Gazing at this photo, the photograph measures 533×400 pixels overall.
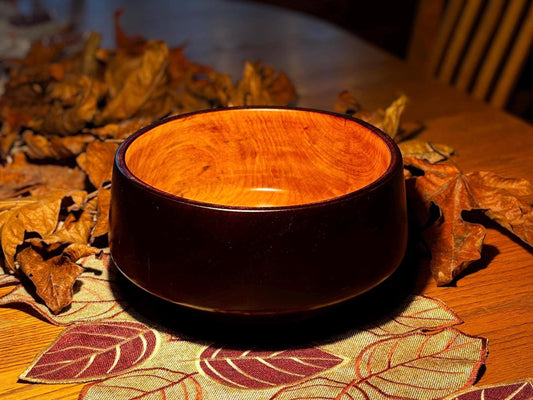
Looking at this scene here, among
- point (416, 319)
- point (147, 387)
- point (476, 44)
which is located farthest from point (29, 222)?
point (476, 44)

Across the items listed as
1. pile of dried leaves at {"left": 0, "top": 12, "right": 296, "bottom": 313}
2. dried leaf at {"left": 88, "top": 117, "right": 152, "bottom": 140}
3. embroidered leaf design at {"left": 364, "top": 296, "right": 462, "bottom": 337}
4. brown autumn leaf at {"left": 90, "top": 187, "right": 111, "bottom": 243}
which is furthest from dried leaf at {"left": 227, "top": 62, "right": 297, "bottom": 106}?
embroidered leaf design at {"left": 364, "top": 296, "right": 462, "bottom": 337}

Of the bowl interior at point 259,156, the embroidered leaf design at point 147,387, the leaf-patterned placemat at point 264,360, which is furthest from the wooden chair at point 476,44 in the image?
the embroidered leaf design at point 147,387

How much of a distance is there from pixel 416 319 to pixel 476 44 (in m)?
0.89

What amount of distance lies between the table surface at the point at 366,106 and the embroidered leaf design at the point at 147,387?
0.02 meters

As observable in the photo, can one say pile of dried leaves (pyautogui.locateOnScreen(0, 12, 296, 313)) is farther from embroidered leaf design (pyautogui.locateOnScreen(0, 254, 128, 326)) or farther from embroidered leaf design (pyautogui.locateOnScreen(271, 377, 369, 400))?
embroidered leaf design (pyautogui.locateOnScreen(271, 377, 369, 400))

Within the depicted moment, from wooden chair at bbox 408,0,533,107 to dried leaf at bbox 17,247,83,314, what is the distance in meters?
0.88

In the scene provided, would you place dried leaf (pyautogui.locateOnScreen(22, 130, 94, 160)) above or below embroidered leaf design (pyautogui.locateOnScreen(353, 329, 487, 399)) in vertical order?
below

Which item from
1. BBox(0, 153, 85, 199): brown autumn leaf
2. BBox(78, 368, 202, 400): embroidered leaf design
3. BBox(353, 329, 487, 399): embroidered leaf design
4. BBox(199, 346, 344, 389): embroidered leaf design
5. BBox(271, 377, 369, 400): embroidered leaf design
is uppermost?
BBox(353, 329, 487, 399): embroidered leaf design

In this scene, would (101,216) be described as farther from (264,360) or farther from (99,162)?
(264,360)

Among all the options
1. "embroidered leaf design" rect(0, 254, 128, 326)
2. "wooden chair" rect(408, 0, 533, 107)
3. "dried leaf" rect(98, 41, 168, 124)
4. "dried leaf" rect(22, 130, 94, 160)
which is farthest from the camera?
"wooden chair" rect(408, 0, 533, 107)

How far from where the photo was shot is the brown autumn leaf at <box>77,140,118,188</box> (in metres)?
0.63

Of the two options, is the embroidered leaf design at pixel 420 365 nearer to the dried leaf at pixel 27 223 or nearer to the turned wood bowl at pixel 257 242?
the turned wood bowl at pixel 257 242

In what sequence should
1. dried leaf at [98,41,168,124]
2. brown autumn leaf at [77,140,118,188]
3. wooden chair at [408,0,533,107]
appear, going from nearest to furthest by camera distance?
brown autumn leaf at [77,140,118,188] → dried leaf at [98,41,168,124] → wooden chair at [408,0,533,107]

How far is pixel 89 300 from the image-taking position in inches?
20.1
